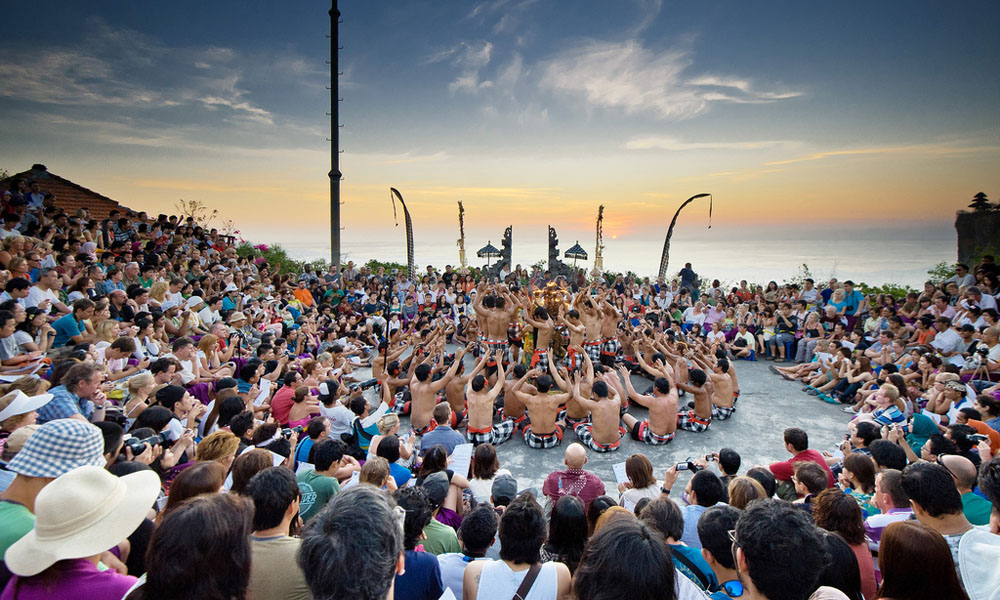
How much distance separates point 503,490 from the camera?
12.5 ft

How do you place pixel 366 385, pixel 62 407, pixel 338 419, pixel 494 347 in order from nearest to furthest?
pixel 62 407 < pixel 338 419 < pixel 366 385 < pixel 494 347

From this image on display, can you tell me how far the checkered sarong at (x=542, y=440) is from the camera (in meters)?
6.97

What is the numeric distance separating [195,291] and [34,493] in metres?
8.57

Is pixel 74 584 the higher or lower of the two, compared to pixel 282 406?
higher

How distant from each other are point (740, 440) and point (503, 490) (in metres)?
5.09

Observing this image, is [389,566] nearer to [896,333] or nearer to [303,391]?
[303,391]

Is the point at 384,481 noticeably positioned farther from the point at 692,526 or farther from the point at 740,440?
the point at 740,440

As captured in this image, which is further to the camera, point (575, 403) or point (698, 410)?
point (575, 403)

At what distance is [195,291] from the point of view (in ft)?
31.4

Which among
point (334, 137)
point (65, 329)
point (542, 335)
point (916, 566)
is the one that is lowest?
point (916, 566)

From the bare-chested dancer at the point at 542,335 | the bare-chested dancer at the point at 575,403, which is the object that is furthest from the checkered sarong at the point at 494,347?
the bare-chested dancer at the point at 575,403

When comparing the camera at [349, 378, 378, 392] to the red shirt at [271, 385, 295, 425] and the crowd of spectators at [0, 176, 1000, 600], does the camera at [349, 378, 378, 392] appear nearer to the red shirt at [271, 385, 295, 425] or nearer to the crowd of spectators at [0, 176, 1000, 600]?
the crowd of spectators at [0, 176, 1000, 600]

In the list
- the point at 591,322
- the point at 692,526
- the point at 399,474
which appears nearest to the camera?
the point at 692,526

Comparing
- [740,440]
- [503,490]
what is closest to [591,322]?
[740,440]
